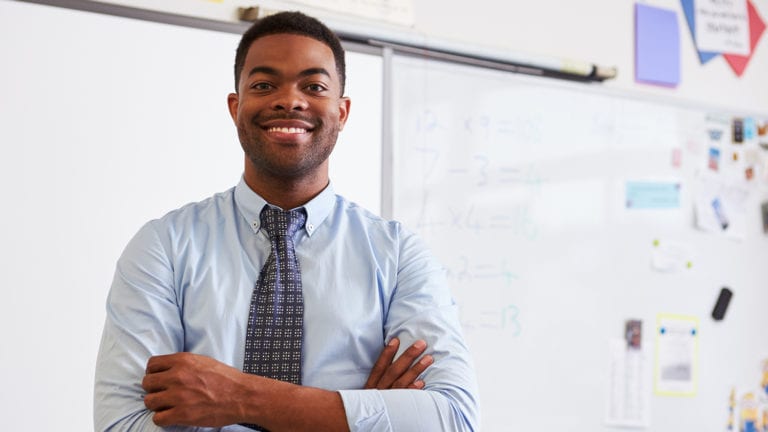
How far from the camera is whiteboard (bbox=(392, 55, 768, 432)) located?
2414mm

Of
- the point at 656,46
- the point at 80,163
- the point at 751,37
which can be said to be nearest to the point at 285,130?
the point at 80,163

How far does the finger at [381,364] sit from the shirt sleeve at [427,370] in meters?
0.02

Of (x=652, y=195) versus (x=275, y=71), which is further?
(x=652, y=195)

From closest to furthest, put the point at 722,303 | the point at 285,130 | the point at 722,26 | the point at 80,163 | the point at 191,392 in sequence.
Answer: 1. the point at 191,392
2. the point at 285,130
3. the point at 80,163
4. the point at 722,303
5. the point at 722,26

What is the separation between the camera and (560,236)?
2633 millimetres

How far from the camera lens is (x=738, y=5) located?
3.20m

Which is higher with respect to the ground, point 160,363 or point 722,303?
point 722,303

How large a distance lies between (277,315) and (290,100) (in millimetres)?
358

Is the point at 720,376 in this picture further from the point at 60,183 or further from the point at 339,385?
the point at 60,183

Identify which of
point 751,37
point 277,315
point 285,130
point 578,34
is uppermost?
point 751,37

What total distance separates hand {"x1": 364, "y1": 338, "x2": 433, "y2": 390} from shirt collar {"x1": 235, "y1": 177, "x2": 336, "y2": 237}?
0.26m

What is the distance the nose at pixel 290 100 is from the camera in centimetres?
141

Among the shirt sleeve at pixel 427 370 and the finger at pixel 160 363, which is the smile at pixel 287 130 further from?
the finger at pixel 160 363

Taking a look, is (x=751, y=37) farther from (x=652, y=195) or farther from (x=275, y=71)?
(x=275, y=71)
